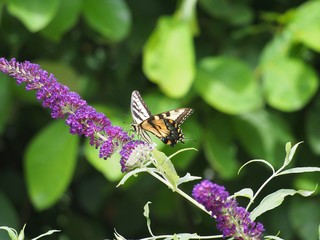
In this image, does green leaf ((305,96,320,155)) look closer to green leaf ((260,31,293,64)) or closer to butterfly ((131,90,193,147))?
green leaf ((260,31,293,64))

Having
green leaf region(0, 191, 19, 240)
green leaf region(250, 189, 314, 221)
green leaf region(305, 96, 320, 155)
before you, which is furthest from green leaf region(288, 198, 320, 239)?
green leaf region(250, 189, 314, 221)

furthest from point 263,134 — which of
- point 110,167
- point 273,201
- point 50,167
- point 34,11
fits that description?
point 273,201

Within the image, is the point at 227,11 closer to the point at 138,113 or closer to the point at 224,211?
the point at 138,113

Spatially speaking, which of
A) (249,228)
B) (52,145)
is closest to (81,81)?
(52,145)

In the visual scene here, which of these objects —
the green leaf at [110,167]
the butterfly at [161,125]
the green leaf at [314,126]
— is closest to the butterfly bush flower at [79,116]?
the butterfly at [161,125]

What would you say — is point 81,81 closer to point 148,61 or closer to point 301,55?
point 148,61

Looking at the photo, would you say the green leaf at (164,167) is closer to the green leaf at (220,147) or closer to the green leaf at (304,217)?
the green leaf at (220,147)
